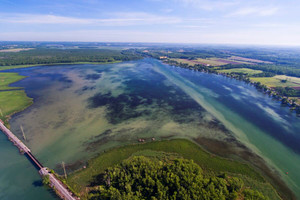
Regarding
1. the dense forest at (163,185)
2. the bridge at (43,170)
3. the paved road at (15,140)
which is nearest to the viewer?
the dense forest at (163,185)

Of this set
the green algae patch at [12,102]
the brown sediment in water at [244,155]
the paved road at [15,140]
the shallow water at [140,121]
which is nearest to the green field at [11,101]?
the green algae patch at [12,102]

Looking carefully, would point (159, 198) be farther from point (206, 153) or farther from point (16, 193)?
point (16, 193)

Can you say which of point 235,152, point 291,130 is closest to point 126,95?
point 235,152

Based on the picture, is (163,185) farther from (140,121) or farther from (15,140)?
(15,140)

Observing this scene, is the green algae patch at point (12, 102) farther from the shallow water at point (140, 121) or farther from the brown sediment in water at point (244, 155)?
the brown sediment in water at point (244, 155)

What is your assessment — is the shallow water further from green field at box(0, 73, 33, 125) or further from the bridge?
green field at box(0, 73, 33, 125)

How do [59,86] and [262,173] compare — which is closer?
[262,173]

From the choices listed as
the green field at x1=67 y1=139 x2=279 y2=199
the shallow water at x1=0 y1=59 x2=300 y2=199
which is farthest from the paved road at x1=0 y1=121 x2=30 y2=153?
the green field at x1=67 y1=139 x2=279 y2=199
